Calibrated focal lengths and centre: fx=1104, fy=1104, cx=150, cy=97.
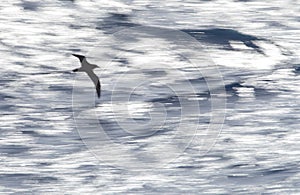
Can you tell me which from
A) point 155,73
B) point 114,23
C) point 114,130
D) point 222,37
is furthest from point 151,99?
point 114,23

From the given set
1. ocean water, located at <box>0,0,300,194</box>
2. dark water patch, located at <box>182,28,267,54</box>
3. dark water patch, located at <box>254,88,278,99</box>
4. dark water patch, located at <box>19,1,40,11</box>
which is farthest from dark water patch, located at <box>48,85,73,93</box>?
dark water patch, located at <box>19,1,40,11</box>

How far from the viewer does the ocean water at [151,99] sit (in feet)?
54.9

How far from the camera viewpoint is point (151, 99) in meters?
20.5

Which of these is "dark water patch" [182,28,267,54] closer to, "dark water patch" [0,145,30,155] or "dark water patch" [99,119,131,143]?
"dark water patch" [99,119,131,143]

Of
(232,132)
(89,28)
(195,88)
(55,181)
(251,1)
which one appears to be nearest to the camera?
(55,181)

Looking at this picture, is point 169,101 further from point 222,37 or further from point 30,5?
point 30,5

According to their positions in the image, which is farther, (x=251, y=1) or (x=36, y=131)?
(x=251, y=1)

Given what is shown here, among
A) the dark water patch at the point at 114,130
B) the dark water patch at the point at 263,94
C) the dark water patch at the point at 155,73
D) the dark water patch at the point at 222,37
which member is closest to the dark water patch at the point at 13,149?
the dark water patch at the point at 114,130

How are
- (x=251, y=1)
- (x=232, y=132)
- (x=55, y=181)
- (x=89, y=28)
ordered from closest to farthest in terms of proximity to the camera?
(x=55, y=181)
(x=232, y=132)
(x=89, y=28)
(x=251, y=1)

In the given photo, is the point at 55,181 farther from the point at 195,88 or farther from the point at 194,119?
the point at 195,88

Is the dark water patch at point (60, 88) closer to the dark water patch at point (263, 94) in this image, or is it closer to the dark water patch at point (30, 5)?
the dark water patch at point (263, 94)

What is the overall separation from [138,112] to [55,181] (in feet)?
12.0

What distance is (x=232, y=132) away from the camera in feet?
61.0

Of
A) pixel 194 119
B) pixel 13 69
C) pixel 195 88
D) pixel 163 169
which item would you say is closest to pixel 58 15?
pixel 13 69
